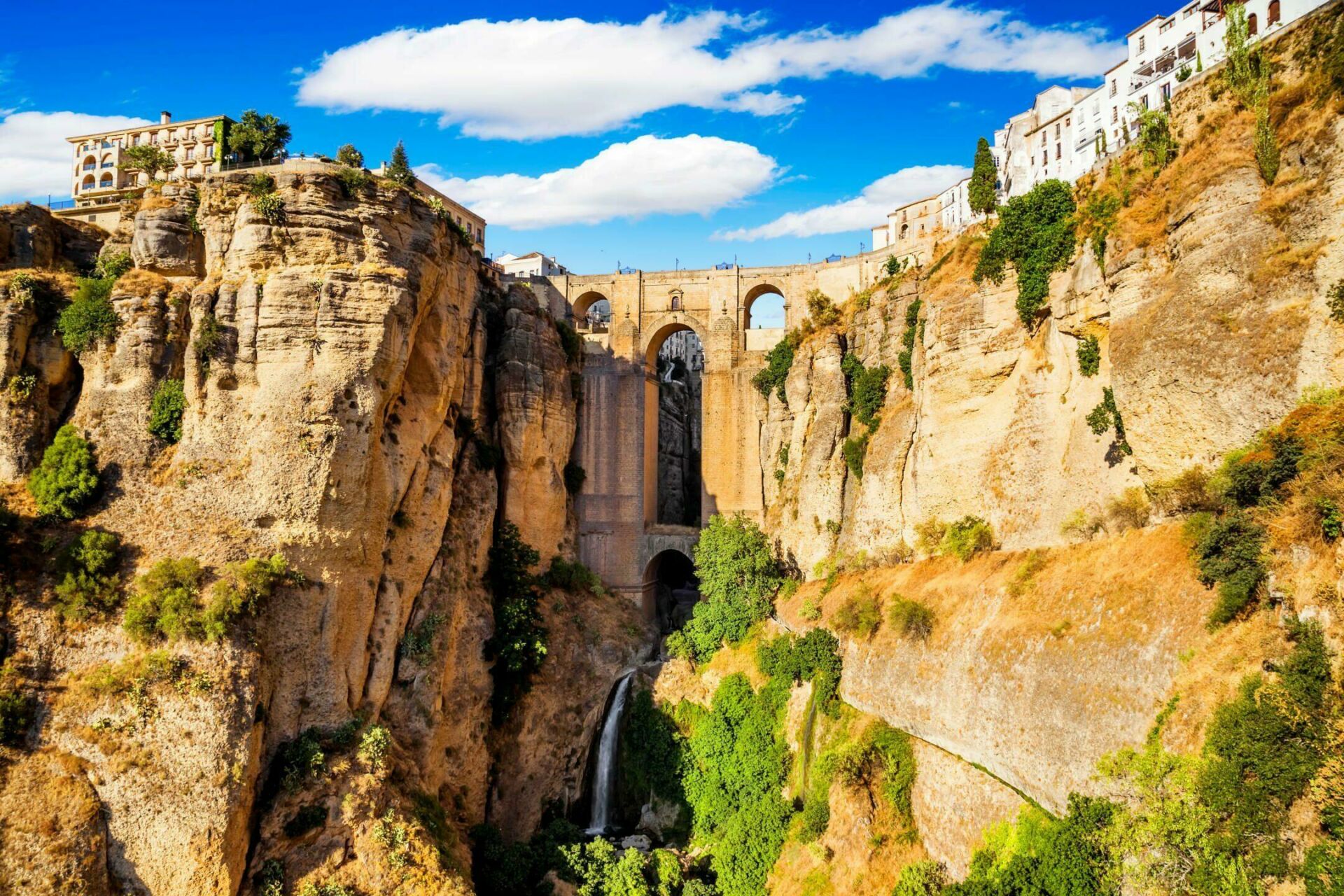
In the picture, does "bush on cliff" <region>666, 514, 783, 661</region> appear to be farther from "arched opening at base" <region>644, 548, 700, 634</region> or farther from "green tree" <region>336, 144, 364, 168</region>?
"green tree" <region>336, 144, 364, 168</region>

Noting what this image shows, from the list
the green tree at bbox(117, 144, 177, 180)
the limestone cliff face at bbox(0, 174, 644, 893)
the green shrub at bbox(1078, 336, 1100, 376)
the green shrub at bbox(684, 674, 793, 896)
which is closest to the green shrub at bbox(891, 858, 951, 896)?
the green shrub at bbox(684, 674, 793, 896)

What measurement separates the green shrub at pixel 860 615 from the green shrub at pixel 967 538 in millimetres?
2687

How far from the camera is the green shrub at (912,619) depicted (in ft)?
81.6

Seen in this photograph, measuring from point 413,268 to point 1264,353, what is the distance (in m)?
21.0

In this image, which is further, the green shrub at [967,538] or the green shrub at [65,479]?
the green shrub at [967,538]

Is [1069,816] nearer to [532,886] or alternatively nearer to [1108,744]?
[1108,744]

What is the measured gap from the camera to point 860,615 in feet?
90.6

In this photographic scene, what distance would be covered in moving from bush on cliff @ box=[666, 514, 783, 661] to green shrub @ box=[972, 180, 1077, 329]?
43.9 feet

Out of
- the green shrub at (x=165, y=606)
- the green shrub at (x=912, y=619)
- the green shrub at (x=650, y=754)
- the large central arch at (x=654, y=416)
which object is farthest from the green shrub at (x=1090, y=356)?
the green shrub at (x=165, y=606)

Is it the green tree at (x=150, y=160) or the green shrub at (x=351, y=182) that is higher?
the green tree at (x=150, y=160)

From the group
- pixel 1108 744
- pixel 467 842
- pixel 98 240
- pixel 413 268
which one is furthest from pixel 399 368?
pixel 1108 744

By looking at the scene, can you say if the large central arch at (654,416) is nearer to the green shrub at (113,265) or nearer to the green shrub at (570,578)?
the green shrub at (570,578)

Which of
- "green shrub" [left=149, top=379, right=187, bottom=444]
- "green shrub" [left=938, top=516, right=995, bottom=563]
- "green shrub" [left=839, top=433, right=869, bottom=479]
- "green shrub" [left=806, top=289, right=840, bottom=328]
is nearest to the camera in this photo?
"green shrub" [left=149, top=379, right=187, bottom=444]

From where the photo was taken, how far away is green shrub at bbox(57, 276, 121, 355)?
24031 millimetres
